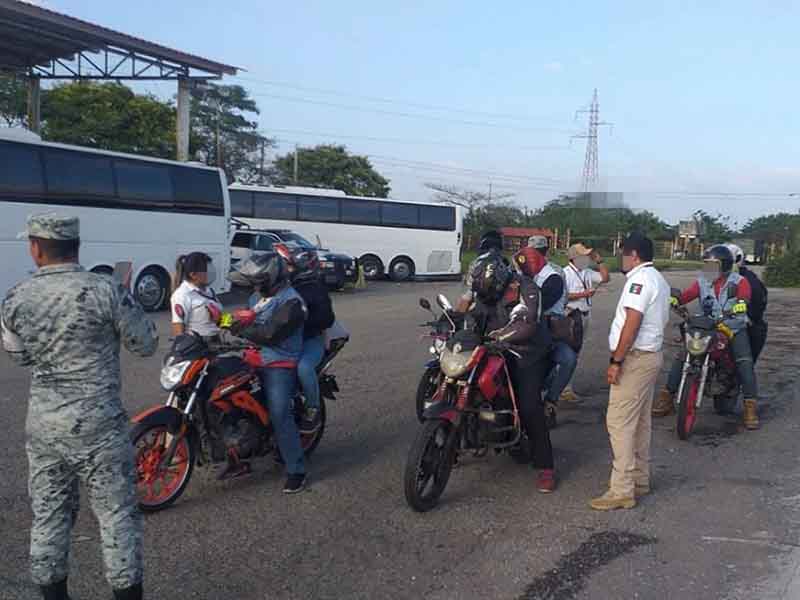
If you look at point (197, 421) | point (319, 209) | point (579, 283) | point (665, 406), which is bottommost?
point (665, 406)

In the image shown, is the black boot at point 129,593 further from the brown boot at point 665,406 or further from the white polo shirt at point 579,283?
the brown boot at point 665,406

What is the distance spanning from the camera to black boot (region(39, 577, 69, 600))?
11.3ft

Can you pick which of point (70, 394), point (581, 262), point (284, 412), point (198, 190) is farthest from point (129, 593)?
point (198, 190)

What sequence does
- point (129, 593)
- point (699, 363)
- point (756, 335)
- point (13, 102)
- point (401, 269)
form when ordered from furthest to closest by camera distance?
point (13, 102), point (401, 269), point (756, 335), point (699, 363), point (129, 593)

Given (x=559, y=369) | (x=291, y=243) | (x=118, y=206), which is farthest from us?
(x=291, y=243)

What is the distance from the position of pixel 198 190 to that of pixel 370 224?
1235cm

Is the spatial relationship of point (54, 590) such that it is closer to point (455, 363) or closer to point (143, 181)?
point (455, 363)

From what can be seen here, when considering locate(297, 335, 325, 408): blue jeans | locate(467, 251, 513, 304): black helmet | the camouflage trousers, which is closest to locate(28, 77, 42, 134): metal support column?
locate(297, 335, 325, 408): blue jeans

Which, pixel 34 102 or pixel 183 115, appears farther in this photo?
pixel 34 102

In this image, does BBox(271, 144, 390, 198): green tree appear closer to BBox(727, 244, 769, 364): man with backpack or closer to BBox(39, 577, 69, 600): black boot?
BBox(727, 244, 769, 364): man with backpack

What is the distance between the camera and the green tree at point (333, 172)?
51281 millimetres

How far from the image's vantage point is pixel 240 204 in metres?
27.8

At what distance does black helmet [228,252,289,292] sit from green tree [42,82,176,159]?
27.1m

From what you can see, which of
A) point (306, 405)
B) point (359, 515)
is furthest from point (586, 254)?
point (359, 515)
